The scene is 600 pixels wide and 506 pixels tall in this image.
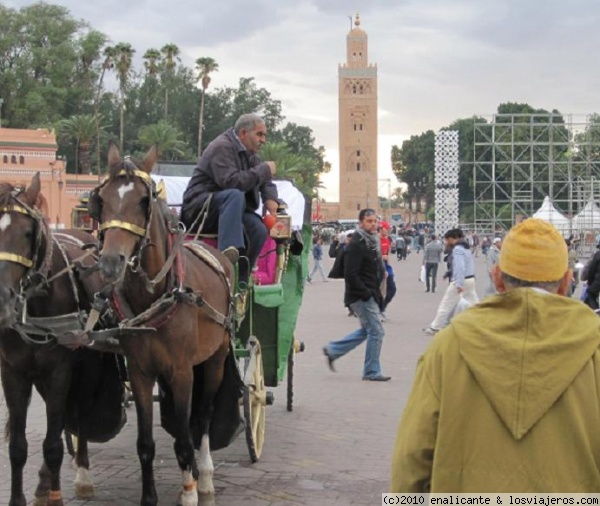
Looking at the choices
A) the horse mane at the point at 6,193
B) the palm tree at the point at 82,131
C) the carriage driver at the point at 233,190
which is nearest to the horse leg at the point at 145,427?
the horse mane at the point at 6,193

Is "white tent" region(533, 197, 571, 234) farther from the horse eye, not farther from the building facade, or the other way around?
the horse eye

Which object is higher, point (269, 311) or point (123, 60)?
point (123, 60)

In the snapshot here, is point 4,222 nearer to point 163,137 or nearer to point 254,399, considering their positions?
point 254,399

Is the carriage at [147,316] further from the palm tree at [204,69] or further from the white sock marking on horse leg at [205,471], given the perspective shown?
the palm tree at [204,69]

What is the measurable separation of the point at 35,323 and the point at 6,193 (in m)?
0.75

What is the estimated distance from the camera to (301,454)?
8039mm

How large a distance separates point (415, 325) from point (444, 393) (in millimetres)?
15656

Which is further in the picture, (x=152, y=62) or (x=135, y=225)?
(x=152, y=62)

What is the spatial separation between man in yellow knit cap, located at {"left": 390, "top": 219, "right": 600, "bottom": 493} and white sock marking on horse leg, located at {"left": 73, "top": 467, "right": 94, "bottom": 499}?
4080 mm

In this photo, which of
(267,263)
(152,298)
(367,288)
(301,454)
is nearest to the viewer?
(152,298)

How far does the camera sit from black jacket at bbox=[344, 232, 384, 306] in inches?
466

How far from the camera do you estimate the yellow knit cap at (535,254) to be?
3131 mm

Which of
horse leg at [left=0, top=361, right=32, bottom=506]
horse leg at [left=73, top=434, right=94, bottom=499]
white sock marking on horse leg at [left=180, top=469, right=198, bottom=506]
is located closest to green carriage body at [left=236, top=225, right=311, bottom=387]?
horse leg at [left=73, top=434, right=94, bottom=499]

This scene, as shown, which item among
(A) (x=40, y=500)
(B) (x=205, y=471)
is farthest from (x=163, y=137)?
(A) (x=40, y=500)
